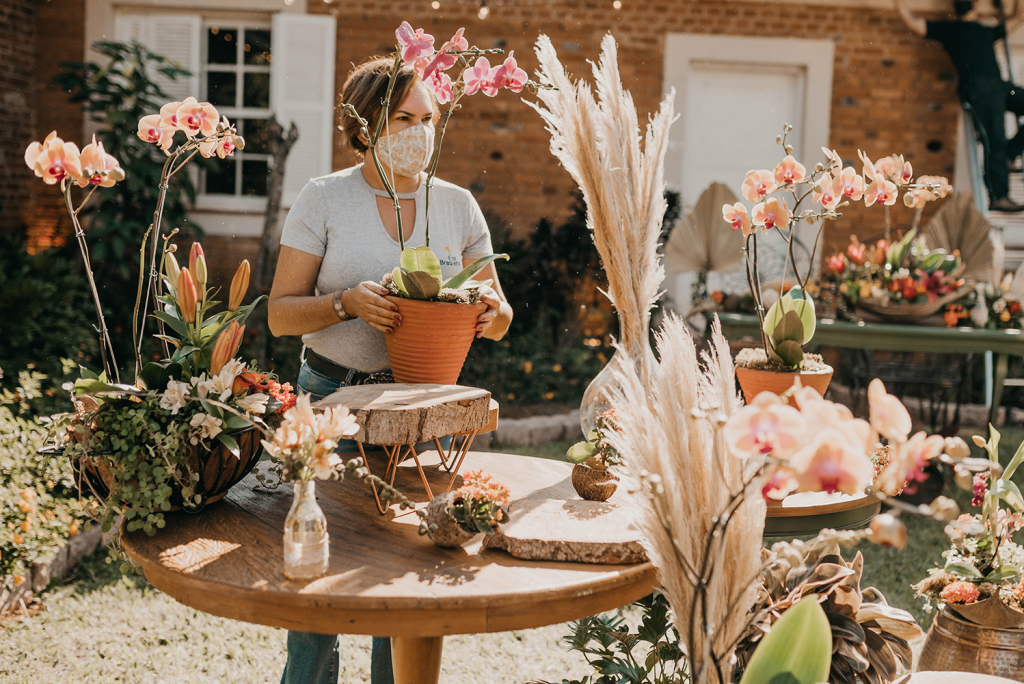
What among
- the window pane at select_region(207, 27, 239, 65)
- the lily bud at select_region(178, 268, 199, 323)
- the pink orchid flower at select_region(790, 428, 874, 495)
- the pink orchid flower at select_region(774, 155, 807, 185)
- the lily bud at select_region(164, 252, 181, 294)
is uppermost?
the window pane at select_region(207, 27, 239, 65)

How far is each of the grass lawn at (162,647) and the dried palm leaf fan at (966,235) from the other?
2.60 metres

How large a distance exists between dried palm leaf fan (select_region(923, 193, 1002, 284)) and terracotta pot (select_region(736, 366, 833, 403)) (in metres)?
3.62

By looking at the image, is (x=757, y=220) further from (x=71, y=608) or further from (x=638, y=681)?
(x=71, y=608)

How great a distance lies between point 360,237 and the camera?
1744 mm

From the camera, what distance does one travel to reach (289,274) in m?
1.70

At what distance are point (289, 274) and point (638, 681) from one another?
3.50 ft

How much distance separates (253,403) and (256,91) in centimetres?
550

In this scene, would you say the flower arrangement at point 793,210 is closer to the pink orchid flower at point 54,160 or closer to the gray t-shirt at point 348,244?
the gray t-shirt at point 348,244

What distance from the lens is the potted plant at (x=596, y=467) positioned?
50.6 inches

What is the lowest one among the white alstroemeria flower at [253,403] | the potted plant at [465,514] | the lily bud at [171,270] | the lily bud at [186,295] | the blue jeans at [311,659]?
the blue jeans at [311,659]

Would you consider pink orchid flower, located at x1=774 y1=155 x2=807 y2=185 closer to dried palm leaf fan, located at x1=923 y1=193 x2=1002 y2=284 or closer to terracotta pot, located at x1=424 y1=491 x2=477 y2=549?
terracotta pot, located at x1=424 y1=491 x2=477 y2=549

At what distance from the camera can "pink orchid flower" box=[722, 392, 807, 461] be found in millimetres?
730

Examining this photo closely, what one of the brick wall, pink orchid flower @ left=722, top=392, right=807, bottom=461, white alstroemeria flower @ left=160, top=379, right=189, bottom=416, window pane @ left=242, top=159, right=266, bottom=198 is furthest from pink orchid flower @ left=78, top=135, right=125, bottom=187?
window pane @ left=242, top=159, right=266, bottom=198

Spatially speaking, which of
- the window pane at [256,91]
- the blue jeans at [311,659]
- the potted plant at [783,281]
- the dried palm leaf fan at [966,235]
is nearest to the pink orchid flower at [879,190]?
the potted plant at [783,281]
